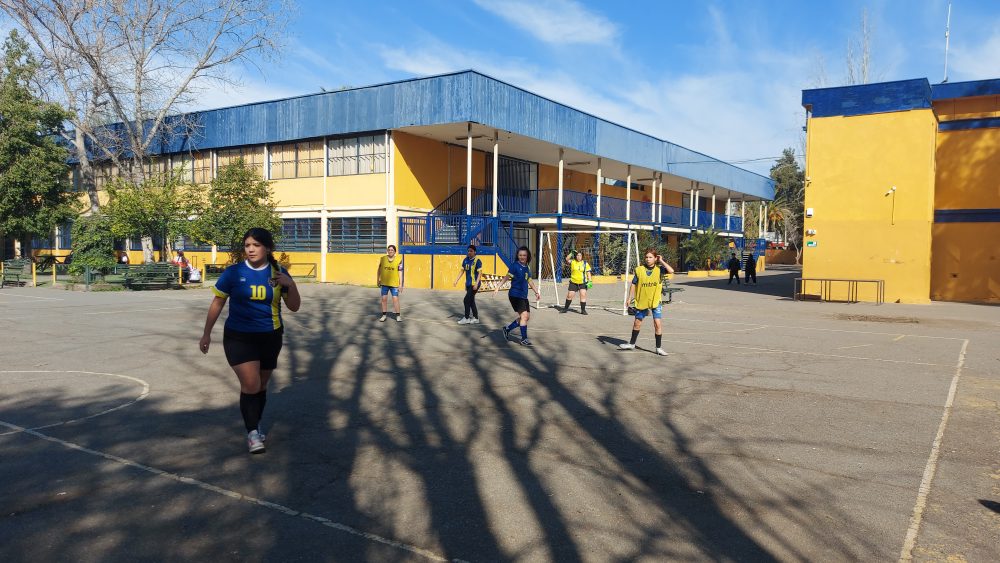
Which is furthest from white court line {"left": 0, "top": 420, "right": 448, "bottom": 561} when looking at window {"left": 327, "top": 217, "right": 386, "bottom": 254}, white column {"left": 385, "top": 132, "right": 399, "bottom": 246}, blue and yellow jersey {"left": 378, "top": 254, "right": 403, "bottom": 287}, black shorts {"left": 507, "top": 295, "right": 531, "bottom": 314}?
window {"left": 327, "top": 217, "right": 386, "bottom": 254}

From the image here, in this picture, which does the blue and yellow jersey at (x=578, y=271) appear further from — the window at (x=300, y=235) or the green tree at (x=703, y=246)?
the green tree at (x=703, y=246)

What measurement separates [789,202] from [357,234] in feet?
219

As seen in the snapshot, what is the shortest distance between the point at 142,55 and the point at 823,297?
30.8 m

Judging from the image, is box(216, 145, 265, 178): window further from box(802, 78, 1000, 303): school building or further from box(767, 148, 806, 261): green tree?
box(767, 148, 806, 261): green tree

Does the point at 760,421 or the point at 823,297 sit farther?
the point at 823,297

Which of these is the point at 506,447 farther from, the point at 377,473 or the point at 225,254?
the point at 225,254

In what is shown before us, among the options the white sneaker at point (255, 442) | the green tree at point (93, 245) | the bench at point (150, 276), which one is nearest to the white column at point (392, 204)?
the bench at point (150, 276)

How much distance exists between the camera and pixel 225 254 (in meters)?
31.7

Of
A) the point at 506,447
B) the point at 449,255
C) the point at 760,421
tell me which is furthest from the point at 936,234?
the point at 506,447

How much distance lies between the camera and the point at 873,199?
21516 millimetres

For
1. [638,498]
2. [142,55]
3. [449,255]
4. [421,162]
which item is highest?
[142,55]

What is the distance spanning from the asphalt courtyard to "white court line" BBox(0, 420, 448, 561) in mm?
22

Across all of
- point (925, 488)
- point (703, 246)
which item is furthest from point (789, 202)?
point (925, 488)

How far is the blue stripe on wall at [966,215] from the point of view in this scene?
23000 millimetres
